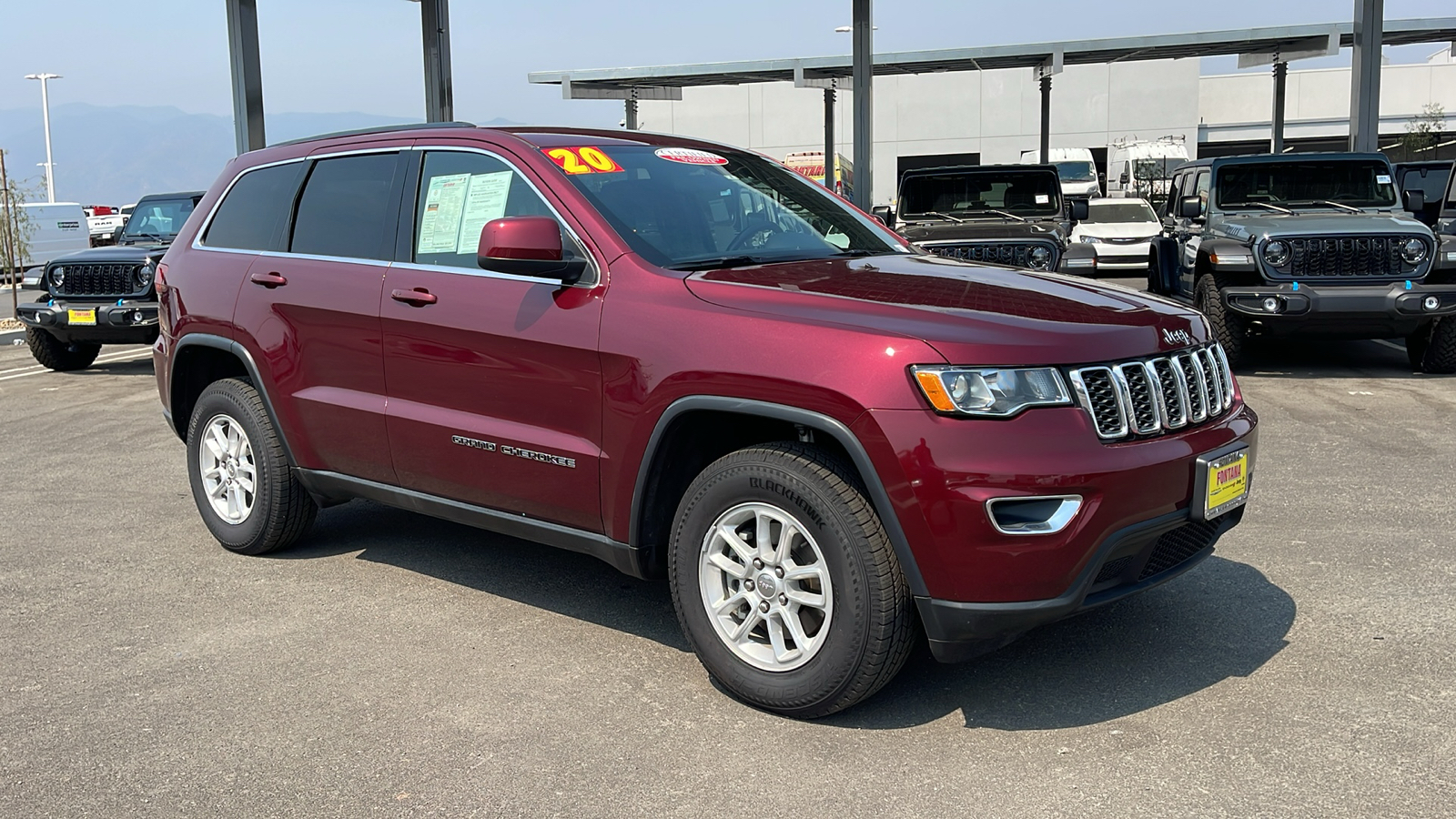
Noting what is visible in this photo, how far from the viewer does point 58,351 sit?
41.1 feet

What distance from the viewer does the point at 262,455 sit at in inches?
205

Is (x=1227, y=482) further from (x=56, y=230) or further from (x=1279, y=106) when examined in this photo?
(x=56, y=230)

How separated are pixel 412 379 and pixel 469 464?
41cm

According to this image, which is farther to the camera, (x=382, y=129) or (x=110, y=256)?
(x=110, y=256)

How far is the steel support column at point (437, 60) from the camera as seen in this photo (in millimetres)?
17469

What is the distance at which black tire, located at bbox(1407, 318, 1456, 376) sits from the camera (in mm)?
9781

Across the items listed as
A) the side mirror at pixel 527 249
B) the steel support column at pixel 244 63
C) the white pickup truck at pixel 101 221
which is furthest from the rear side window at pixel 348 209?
the white pickup truck at pixel 101 221

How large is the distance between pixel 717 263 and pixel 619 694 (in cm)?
141

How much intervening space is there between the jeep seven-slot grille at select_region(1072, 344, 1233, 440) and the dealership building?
48.7 m

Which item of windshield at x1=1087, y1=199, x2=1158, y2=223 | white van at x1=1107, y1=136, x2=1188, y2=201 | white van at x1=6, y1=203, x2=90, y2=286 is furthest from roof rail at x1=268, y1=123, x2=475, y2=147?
white van at x1=1107, y1=136, x2=1188, y2=201

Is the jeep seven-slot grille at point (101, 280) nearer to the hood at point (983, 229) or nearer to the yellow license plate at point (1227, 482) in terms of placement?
the hood at point (983, 229)

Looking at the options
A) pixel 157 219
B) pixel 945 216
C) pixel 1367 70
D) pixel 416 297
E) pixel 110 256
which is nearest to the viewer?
pixel 416 297

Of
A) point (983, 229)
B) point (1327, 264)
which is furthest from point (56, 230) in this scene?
point (1327, 264)

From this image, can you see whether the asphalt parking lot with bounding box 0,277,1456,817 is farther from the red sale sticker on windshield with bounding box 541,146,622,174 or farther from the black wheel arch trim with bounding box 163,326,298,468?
the red sale sticker on windshield with bounding box 541,146,622,174
